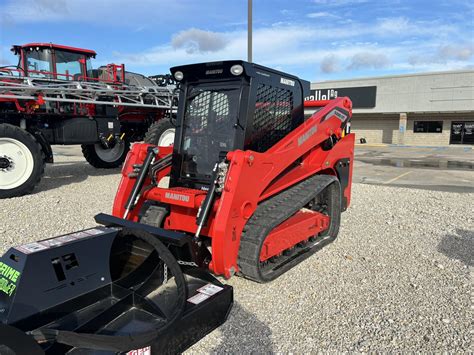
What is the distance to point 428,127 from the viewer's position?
26.2m

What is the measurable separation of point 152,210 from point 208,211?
0.92m

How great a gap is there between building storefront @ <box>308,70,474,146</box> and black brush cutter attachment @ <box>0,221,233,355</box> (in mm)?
23208

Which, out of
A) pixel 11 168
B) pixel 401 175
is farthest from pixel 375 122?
pixel 11 168

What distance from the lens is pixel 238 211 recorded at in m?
3.28

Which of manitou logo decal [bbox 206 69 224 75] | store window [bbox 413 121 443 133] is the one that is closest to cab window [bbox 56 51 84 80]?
manitou logo decal [bbox 206 69 224 75]

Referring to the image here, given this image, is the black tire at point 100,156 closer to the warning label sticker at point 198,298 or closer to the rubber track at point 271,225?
→ the rubber track at point 271,225

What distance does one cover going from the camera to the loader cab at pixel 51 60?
8859 mm

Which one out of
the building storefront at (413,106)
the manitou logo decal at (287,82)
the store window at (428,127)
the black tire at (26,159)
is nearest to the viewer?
the manitou logo decal at (287,82)

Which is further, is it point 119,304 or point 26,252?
point 119,304

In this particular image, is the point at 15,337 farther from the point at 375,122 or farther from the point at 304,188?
the point at 375,122

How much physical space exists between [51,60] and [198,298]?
8488 mm

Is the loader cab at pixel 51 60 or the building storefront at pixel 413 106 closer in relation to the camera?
the loader cab at pixel 51 60

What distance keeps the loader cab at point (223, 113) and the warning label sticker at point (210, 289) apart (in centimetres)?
134

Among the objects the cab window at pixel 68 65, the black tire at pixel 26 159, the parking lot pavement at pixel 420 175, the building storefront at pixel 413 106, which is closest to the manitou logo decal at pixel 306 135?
the black tire at pixel 26 159
